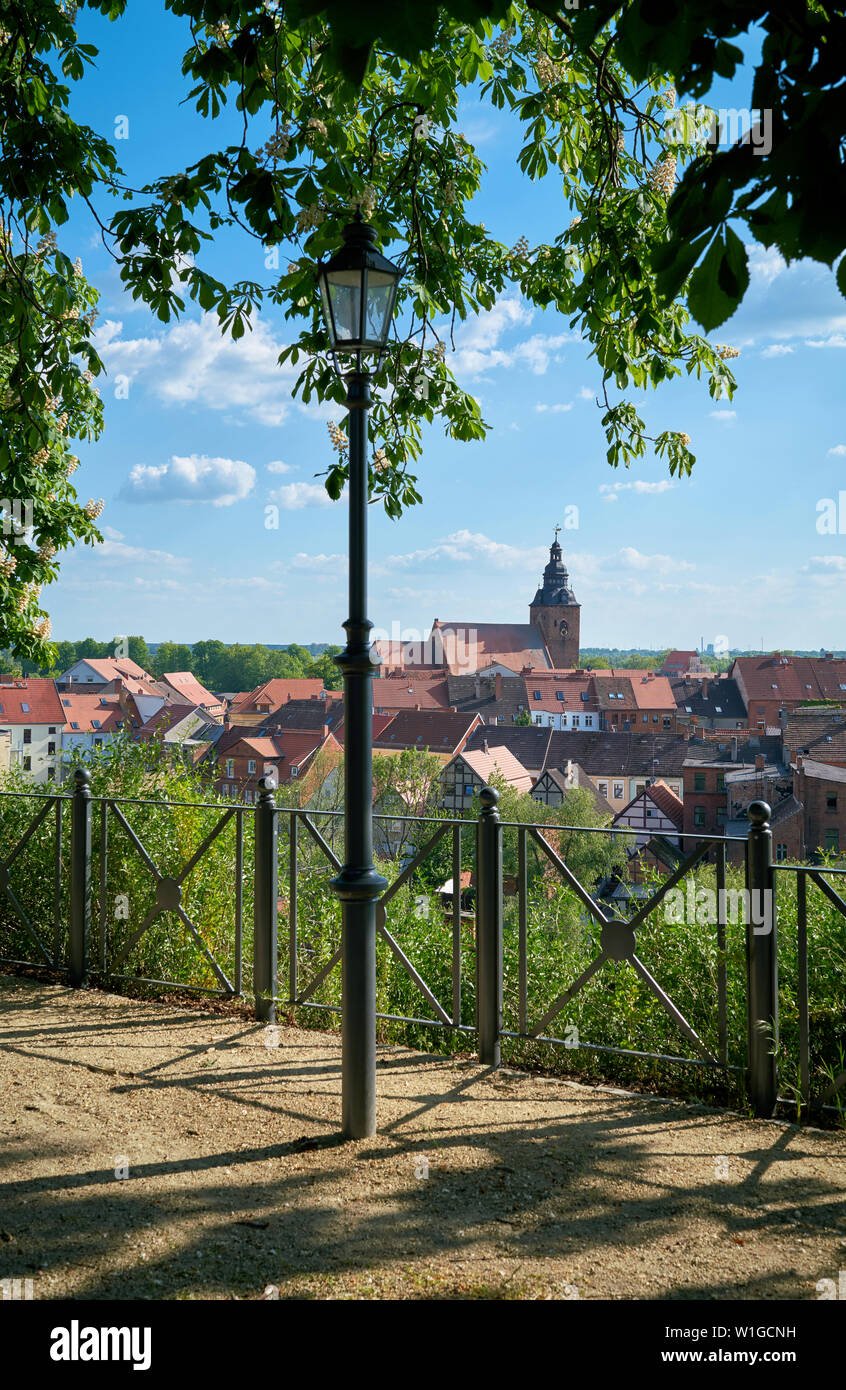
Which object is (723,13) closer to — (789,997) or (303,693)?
(789,997)

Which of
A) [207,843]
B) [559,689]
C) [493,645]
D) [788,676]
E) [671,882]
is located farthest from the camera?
[493,645]

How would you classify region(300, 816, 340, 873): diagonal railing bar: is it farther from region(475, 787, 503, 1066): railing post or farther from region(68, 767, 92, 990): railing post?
region(68, 767, 92, 990): railing post

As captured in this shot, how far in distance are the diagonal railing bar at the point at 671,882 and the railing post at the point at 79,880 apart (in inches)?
128

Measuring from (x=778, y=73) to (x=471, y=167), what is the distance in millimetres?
4978

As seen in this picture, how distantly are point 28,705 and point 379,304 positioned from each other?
2432 centimetres

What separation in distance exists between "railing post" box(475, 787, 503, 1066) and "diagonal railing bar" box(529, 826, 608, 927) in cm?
19

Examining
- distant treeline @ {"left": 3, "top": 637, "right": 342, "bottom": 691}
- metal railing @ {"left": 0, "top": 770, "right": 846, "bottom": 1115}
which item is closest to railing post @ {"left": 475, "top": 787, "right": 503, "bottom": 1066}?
metal railing @ {"left": 0, "top": 770, "right": 846, "bottom": 1115}

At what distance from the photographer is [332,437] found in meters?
5.22

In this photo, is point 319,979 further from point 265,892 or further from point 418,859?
point 418,859

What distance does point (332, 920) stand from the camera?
6402mm

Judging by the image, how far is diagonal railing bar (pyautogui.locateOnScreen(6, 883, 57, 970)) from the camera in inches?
236

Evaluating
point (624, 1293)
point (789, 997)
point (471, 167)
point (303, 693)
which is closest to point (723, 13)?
point (624, 1293)

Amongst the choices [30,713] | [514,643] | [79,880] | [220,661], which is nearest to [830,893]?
[79,880]

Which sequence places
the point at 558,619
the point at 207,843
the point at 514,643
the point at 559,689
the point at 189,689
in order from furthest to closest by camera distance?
1. the point at 558,619
2. the point at 514,643
3. the point at 559,689
4. the point at 189,689
5. the point at 207,843
